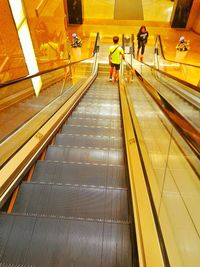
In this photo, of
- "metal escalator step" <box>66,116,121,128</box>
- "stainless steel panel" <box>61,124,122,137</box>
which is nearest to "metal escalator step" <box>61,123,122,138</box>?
"stainless steel panel" <box>61,124,122,137</box>

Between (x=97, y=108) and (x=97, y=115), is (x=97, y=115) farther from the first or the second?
(x=97, y=108)

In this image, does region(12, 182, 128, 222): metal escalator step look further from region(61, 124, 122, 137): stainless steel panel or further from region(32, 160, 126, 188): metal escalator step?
region(61, 124, 122, 137): stainless steel panel

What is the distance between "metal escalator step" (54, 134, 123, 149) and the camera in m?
3.34

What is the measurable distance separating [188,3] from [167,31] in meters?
1.87

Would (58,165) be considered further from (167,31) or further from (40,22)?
(167,31)

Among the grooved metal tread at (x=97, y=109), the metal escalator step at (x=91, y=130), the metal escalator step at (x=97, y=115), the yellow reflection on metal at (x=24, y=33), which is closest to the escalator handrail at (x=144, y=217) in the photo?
the metal escalator step at (x=91, y=130)

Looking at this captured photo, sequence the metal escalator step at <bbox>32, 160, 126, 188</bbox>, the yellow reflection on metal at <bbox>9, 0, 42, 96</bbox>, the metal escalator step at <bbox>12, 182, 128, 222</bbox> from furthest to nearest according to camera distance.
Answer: the yellow reflection on metal at <bbox>9, 0, 42, 96</bbox> → the metal escalator step at <bbox>32, 160, 126, 188</bbox> → the metal escalator step at <bbox>12, 182, 128, 222</bbox>

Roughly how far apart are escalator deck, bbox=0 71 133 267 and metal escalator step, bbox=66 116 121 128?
50.8 inches

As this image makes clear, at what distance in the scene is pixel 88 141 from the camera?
3.39 meters

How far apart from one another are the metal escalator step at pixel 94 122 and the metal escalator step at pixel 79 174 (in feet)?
5.79

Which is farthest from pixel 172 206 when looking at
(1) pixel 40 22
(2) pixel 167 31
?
(2) pixel 167 31

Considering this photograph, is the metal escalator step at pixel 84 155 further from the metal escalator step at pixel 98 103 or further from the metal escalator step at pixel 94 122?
the metal escalator step at pixel 98 103

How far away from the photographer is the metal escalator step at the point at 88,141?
3.34 meters

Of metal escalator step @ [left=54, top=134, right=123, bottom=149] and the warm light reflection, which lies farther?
the warm light reflection
